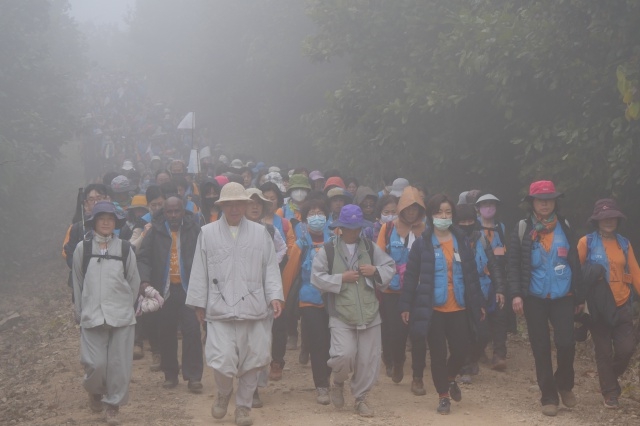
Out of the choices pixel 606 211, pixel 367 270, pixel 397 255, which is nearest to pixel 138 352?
pixel 397 255

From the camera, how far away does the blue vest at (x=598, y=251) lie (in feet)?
27.9

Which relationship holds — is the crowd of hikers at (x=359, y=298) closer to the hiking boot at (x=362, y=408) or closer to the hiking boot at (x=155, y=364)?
the hiking boot at (x=362, y=408)

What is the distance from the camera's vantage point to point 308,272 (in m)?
9.28

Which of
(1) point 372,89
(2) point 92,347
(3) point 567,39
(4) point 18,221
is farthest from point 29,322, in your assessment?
(3) point 567,39

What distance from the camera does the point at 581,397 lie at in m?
9.39

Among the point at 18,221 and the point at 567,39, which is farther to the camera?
the point at 18,221

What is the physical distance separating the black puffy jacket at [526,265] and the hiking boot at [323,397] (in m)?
1.90

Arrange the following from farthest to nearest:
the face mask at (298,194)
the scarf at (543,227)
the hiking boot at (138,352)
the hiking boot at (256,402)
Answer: the face mask at (298,194), the hiking boot at (138,352), the hiking boot at (256,402), the scarf at (543,227)

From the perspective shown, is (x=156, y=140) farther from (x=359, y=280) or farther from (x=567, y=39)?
(x=359, y=280)

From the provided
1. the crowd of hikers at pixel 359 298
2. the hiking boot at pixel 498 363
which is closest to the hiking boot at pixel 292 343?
the hiking boot at pixel 498 363

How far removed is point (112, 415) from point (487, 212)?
4423mm

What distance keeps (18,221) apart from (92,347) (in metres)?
13.2

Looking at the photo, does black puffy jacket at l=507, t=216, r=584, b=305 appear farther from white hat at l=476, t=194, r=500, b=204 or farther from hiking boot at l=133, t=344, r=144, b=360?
hiking boot at l=133, t=344, r=144, b=360

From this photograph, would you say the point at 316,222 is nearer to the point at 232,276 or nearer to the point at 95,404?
the point at 232,276
